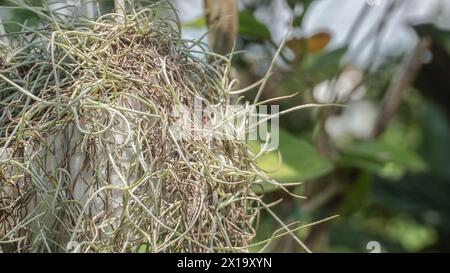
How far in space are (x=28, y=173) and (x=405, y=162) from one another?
31.9 inches

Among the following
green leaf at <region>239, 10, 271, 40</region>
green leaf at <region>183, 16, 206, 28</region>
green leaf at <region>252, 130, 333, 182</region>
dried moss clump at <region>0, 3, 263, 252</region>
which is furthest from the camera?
green leaf at <region>183, 16, 206, 28</region>

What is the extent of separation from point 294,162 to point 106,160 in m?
0.38

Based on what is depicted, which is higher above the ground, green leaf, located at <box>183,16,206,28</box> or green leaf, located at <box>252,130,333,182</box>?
green leaf, located at <box>183,16,206,28</box>

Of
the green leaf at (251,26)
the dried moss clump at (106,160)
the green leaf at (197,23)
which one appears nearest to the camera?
the dried moss clump at (106,160)

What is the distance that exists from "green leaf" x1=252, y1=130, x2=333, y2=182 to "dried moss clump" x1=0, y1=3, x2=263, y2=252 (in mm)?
191

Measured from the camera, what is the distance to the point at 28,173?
0.66 metres

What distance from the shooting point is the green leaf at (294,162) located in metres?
0.94

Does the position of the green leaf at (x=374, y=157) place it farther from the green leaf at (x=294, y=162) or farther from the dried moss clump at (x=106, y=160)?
the dried moss clump at (x=106, y=160)

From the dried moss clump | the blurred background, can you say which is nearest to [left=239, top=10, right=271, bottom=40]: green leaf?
the blurred background

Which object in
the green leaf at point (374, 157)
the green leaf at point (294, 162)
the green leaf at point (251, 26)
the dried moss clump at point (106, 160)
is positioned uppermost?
the green leaf at point (251, 26)

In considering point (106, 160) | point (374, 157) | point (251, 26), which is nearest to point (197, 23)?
point (251, 26)

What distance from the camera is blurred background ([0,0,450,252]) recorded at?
1.00 metres

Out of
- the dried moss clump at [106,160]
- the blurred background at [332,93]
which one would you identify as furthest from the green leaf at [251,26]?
the dried moss clump at [106,160]

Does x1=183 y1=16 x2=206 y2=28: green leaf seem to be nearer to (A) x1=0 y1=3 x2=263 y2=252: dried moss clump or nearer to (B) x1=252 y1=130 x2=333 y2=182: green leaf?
(B) x1=252 y1=130 x2=333 y2=182: green leaf
